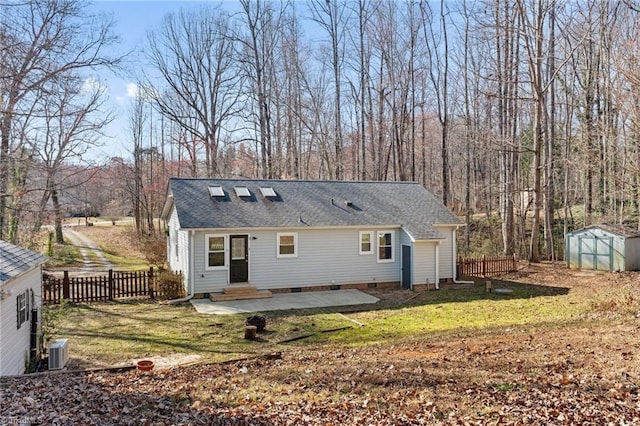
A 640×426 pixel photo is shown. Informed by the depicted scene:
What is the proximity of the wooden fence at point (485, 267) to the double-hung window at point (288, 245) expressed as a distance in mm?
7466

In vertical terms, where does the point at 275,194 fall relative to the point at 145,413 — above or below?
above

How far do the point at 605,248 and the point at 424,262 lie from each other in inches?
343

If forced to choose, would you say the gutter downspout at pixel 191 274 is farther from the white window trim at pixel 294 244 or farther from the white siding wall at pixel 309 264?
the white window trim at pixel 294 244

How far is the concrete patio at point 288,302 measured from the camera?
1345 centimetres

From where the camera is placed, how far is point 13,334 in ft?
25.6

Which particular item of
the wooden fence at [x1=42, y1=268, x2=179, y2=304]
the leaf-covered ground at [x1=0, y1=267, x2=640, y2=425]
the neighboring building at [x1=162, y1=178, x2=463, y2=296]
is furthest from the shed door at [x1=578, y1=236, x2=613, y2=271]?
the wooden fence at [x1=42, y1=268, x2=179, y2=304]

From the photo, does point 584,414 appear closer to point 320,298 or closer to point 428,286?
point 320,298

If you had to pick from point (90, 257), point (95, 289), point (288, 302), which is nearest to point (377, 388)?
point (288, 302)

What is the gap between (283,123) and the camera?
3344 cm

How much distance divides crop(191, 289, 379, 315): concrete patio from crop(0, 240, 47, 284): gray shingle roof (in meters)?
5.06

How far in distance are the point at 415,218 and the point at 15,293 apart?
13696mm

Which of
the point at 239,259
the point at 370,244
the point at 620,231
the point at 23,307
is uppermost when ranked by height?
the point at 620,231

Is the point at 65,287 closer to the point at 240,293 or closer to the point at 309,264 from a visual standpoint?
the point at 240,293

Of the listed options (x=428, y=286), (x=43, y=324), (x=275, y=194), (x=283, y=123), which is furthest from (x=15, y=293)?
(x=283, y=123)
